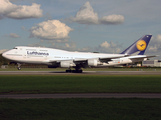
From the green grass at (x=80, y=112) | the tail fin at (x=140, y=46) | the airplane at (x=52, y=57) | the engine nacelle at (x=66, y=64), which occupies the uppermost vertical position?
the tail fin at (x=140, y=46)

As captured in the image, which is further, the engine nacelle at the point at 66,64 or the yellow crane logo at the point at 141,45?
the yellow crane logo at the point at 141,45

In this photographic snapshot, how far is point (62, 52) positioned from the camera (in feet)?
163

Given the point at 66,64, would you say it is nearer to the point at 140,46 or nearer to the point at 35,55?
the point at 35,55

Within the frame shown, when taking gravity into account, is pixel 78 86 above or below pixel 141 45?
below

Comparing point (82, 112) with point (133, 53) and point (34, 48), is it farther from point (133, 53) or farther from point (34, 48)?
point (133, 53)

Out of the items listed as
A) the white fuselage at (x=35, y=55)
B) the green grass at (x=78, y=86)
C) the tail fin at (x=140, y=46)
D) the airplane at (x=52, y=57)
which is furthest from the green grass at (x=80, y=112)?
the tail fin at (x=140, y=46)

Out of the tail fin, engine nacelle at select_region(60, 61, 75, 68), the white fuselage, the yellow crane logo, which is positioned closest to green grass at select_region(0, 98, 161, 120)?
engine nacelle at select_region(60, 61, 75, 68)

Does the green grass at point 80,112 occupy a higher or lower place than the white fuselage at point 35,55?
lower

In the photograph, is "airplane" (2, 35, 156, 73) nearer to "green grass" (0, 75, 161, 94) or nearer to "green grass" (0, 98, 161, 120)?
"green grass" (0, 75, 161, 94)

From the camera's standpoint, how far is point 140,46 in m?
55.6

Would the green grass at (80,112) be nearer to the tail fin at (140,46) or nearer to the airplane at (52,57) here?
the airplane at (52,57)

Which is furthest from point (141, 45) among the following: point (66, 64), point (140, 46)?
point (66, 64)

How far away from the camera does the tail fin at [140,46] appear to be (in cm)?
5556

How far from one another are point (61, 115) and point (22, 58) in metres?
39.4
